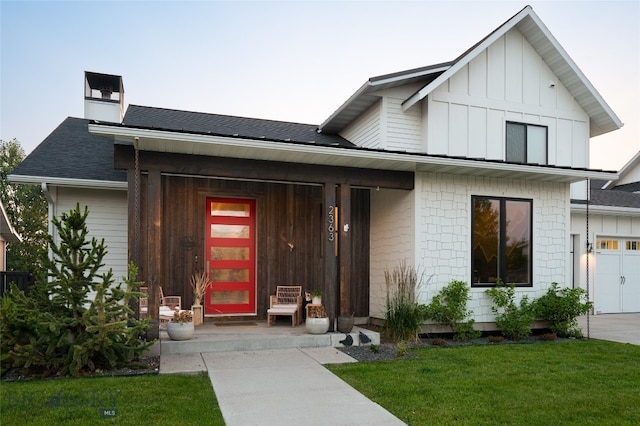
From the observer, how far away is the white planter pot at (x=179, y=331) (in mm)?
7004

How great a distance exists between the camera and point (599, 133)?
11.3m

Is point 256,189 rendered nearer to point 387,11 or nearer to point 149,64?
point 387,11

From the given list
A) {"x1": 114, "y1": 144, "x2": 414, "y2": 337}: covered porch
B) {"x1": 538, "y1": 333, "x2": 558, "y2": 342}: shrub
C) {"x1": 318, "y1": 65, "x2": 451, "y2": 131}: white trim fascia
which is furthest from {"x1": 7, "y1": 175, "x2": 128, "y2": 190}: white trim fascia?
{"x1": 538, "y1": 333, "x2": 558, "y2": 342}: shrub

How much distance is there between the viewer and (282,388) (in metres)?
5.22

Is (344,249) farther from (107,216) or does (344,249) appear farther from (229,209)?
(107,216)

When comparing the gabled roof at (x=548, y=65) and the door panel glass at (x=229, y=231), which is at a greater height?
the gabled roof at (x=548, y=65)

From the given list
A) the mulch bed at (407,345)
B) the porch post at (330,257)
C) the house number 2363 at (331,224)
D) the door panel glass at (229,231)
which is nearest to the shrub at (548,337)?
the mulch bed at (407,345)

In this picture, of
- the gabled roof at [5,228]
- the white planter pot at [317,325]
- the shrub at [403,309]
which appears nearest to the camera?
the white planter pot at [317,325]

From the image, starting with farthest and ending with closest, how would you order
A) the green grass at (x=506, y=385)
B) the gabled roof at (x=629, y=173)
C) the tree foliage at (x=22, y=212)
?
the tree foliage at (x=22, y=212), the gabled roof at (x=629, y=173), the green grass at (x=506, y=385)

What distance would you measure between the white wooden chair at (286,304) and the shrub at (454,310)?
2339 millimetres

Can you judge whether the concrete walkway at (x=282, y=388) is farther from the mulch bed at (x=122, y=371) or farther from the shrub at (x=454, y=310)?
the shrub at (x=454, y=310)

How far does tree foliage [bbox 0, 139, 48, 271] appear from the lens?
2273 cm

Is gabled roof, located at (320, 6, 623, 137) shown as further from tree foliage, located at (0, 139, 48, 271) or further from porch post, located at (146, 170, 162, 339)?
tree foliage, located at (0, 139, 48, 271)

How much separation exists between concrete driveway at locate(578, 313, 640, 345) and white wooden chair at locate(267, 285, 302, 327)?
559cm
